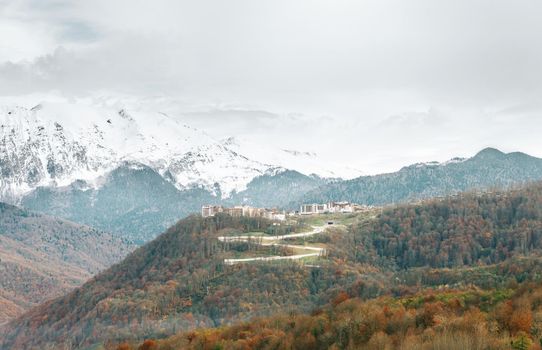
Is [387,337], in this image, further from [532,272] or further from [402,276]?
[402,276]

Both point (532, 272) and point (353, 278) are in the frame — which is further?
point (353, 278)

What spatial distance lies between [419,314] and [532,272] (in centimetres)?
6263

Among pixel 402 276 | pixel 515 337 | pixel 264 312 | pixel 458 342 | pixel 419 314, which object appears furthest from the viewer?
pixel 402 276

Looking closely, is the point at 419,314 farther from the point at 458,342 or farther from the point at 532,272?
the point at 532,272

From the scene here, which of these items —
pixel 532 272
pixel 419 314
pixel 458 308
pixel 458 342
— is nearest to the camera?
pixel 458 342

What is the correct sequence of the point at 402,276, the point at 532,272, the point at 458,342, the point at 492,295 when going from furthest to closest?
1. the point at 402,276
2. the point at 532,272
3. the point at 492,295
4. the point at 458,342

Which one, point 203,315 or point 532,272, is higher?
point 532,272

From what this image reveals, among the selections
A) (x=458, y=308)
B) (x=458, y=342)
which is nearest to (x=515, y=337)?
(x=458, y=342)

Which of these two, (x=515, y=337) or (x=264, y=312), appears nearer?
(x=515, y=337)

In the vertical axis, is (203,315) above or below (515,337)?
below

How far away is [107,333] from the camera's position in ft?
612

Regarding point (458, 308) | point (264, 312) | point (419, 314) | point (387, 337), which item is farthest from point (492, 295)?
point (264, 312)

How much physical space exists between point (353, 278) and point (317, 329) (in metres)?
102

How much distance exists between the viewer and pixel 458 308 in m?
93.6
